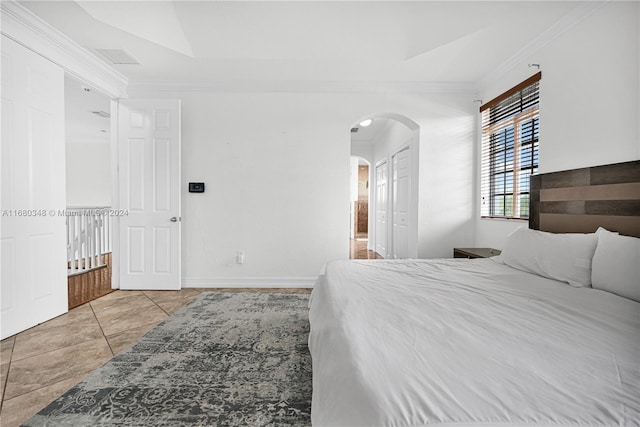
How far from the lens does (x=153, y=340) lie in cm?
226

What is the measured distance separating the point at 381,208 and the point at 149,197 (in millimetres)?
4477

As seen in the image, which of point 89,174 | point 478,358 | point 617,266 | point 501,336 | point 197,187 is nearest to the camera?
point 478,358

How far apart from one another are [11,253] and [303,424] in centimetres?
278

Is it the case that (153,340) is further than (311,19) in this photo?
No

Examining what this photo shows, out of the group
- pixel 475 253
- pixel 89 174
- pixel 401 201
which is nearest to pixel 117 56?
pixel 401 201

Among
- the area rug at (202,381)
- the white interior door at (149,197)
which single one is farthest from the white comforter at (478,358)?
the white interior door at (149,197)

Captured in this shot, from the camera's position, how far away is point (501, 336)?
3.39ft

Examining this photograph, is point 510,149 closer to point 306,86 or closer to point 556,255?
point 556,255

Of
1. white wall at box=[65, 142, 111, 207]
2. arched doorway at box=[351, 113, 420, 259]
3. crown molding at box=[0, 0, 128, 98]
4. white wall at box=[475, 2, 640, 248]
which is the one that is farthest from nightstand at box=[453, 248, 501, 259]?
white wall at box=[65, 142, 111, 207]

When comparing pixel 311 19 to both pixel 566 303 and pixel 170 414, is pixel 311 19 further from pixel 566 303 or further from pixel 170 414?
pixel 170 414

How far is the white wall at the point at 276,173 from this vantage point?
3.81 metres

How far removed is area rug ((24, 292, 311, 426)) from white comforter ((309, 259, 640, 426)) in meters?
0.60

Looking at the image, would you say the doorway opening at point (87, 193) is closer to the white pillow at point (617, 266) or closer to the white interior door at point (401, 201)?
the white interior door at point (401, 201)

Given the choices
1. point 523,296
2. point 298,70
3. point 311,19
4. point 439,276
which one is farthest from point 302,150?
point 523,296
